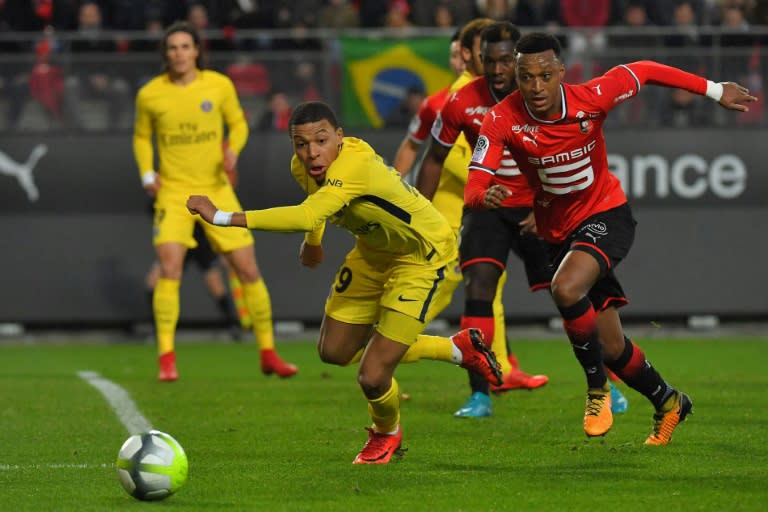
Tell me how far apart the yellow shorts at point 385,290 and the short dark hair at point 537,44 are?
1210 mm

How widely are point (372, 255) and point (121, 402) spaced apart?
343 centimetres

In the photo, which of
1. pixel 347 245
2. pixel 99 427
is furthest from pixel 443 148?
pixel 347 245

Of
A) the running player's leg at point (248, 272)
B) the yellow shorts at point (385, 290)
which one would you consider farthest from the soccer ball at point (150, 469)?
the running player's leg at point (248, 272)

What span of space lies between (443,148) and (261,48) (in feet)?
23.9

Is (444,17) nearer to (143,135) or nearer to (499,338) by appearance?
(143,135)

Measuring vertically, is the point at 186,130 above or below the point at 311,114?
below

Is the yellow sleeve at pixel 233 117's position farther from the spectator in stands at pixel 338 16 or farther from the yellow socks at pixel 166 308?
the spectator in stands at pixel 338 16

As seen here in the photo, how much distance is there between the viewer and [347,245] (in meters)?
16.0

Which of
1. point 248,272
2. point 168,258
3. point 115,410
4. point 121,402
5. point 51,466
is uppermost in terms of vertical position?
point 51,466

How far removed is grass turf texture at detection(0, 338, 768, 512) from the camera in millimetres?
6762

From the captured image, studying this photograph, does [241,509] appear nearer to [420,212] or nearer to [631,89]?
[420,212]

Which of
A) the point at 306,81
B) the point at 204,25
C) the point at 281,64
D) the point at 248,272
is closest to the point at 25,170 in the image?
the point at 204,25

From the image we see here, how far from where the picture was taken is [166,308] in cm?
1215

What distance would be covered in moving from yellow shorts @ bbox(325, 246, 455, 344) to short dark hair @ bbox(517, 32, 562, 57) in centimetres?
121
